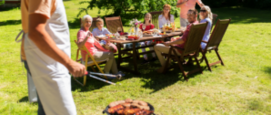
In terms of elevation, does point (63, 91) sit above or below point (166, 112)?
above

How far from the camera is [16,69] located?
5.14m

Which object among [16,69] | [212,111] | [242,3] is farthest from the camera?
[242,3]

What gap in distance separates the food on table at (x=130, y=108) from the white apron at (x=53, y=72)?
0.69 meters

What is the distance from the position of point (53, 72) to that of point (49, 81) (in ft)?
0.20

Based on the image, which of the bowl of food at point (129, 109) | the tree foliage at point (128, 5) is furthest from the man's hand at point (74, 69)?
the tree foliage at point (128, 5)

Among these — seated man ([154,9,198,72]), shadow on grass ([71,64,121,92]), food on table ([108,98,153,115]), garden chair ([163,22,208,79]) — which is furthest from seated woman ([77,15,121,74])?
food on table ([108,98,153,115])

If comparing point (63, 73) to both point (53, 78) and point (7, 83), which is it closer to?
point (53, 78)

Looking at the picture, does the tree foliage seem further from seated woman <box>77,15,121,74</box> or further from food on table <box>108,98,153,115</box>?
food on table <box>108,98,153,115</box>

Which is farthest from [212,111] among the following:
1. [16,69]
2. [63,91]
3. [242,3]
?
[242,3]

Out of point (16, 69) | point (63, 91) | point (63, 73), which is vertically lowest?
point (16, 69)

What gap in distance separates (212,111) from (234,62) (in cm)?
255

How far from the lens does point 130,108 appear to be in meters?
2.20

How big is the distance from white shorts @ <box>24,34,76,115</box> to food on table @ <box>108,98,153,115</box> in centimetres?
69

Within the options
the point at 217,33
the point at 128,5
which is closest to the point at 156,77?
the point at 217,33
